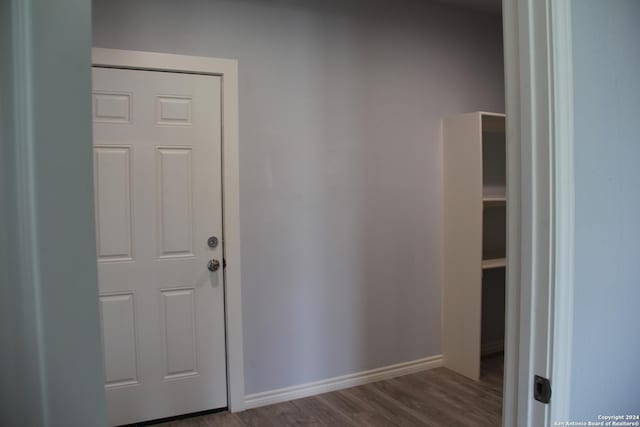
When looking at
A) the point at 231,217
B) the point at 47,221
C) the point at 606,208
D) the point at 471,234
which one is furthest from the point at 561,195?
the point at 471,234

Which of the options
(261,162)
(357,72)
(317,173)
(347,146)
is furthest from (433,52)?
(261,162)

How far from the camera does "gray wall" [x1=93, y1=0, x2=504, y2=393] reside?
266cm

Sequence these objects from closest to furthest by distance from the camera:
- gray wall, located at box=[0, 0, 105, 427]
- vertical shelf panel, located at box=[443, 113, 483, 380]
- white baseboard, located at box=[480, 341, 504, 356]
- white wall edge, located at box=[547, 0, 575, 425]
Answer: gray wall, located at box=[0, 0, 105, 427], white wall edge, located at box=[547, 0, 575, 425], vertical shelf panel, located at box=[443, 113, 483, 380], white baseboard, located at box=[480, 341, 504, 356]

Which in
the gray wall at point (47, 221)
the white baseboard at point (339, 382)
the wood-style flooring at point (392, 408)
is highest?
the gray wall at point (47, 221)

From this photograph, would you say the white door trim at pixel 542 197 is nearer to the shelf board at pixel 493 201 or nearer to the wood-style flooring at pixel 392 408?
the wood-style flooring at pixel 392 408

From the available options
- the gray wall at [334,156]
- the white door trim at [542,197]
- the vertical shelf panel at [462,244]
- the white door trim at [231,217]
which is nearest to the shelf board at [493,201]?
the vertical shelf panel at [462,244]

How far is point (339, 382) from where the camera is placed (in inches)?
117

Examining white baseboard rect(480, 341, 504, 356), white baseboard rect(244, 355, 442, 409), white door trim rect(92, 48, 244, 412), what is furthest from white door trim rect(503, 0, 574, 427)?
white baseboard rect(480, 341, 504, 356)

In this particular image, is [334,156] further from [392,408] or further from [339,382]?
[392,408]

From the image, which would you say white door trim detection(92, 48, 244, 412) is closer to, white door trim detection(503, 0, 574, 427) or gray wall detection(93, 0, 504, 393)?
gray wall detection(93, 0, 504, 393)

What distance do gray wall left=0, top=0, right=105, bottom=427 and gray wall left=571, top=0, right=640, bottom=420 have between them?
975mm

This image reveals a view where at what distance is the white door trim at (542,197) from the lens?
3.02ft

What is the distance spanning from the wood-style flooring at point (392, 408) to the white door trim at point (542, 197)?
1762mm

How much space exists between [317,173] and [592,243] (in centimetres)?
201
